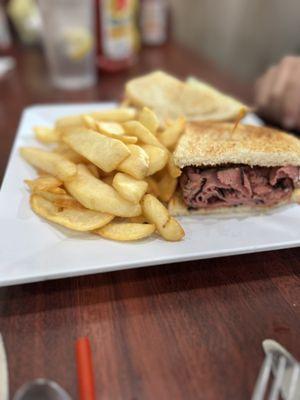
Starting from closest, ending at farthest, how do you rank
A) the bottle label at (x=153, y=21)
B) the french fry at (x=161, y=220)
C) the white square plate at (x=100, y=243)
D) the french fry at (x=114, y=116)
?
the white square plate at (x=100, y=243) → the french fry at (x=161, y=220) → the french fry at (x=114, y=116) → the bottle label at (x=153, y=21)

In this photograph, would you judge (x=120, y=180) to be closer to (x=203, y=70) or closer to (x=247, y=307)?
(x=247, y=307)

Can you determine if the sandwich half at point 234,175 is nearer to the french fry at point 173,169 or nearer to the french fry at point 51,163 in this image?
the french fry at point 173,169

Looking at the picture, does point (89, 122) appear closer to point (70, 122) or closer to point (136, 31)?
point (70, 122)

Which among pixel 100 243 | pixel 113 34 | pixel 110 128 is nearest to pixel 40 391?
pixel 100 243

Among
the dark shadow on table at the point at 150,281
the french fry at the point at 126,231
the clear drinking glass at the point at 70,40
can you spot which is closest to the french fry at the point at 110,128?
the french fry at the point at 126,231

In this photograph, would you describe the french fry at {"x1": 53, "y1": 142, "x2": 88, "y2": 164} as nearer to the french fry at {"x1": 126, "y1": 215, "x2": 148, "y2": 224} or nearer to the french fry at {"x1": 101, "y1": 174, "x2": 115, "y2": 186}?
the french fry at {"x1": 101, "y1": 174, "x2": 115, "y2": 186}

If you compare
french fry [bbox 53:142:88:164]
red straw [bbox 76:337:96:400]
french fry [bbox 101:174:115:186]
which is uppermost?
french fry [bbox 53:142:88:164]

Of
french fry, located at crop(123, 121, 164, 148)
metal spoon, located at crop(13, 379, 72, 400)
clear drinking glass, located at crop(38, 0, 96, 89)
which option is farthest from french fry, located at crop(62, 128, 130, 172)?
clear drinking glass, located at crop(38, 0, 96, 89)
